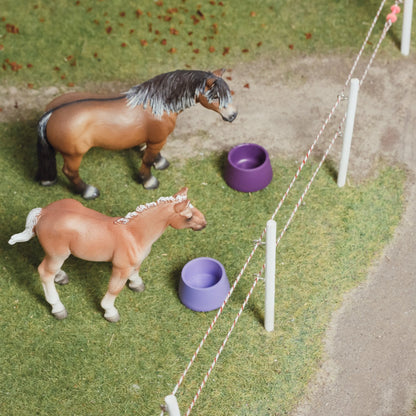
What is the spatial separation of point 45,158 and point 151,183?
2.99 feet

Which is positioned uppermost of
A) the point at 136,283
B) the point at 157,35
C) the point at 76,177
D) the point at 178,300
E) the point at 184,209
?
the point at 184,209

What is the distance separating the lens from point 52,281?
188 inches

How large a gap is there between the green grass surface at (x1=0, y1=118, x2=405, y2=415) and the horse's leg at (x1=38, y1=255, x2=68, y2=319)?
0.34 feet

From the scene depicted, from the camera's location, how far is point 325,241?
546cm

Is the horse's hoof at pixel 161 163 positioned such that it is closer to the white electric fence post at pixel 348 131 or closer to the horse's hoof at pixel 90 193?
the horse's hoof at pixel 90 193

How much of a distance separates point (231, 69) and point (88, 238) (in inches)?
123

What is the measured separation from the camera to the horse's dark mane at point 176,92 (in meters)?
5.01

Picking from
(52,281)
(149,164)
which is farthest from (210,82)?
(52,281)

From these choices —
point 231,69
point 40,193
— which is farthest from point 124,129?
point 231,69

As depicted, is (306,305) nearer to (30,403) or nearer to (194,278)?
(194,278)

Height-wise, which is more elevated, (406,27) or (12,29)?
(406,27)

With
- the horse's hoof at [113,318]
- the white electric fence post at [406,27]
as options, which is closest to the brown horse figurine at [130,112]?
the horse's hoof at [113,318]

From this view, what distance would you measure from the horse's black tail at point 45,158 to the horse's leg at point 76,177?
15 centimetres

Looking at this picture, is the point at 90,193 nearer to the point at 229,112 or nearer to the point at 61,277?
the point at 61,277
